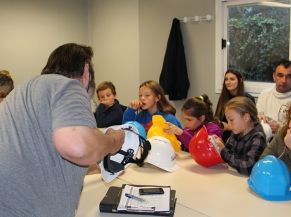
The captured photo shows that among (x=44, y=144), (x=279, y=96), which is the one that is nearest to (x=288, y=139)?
(x=44, y=144)

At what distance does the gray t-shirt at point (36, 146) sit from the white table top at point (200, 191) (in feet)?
1.60

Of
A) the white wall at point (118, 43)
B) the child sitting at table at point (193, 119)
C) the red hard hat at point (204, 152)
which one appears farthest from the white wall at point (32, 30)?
the red hard hat at point (204, 152)

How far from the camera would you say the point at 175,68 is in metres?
4.28

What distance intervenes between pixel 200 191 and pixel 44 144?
94 centimetres

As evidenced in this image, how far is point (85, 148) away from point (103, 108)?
2631 mm

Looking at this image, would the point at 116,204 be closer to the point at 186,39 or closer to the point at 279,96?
the point at 279,96

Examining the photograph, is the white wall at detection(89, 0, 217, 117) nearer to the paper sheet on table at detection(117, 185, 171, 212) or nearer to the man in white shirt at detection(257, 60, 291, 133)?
the man in white shirt at detection(257, 60, 291, 133)

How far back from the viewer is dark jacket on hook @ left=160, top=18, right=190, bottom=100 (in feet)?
13.9

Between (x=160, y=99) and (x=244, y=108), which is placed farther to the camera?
(x=160, y=99)

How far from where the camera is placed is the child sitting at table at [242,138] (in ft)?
Result: 6.79

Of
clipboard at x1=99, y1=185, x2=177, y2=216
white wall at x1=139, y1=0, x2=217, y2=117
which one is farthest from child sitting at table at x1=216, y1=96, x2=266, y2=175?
white wall at x1=139, y1=0, x2=217, y2=117

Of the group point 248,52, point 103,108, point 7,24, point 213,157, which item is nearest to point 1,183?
point 213,157

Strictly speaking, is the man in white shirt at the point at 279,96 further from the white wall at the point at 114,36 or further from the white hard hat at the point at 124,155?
the white hard hat at the point at 124,155

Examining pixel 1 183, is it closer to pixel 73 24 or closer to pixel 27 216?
pixel 27 216
